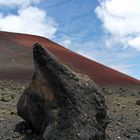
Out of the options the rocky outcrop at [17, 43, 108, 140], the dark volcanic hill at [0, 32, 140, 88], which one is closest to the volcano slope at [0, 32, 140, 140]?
the dark volcanic hill at [0, 32, 140, 88]

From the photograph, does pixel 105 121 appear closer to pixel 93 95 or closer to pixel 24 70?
pixel 93 95

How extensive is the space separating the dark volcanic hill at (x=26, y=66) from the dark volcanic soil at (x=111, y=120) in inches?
268

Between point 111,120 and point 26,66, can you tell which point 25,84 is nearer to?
point 26,66

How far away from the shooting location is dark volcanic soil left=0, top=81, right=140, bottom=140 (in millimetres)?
9148

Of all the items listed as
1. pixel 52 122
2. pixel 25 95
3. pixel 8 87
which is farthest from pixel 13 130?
pixel 8 87

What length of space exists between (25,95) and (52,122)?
1335 millimetres

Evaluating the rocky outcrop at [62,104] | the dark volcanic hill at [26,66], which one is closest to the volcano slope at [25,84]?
the dark volcanic hill at [26,66]

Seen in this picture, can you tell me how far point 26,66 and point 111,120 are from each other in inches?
612

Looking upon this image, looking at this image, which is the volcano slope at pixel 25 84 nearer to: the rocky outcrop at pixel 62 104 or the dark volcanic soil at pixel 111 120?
the dark volcanic soil at pixel 111 120

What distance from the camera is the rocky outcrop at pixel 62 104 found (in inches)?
308

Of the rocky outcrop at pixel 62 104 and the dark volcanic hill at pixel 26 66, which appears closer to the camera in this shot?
the rocky outcrop at pixel 62 104

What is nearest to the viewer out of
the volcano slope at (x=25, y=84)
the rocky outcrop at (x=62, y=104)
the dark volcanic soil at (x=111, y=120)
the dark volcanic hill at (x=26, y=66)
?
the rocky outcrop at (x=62, y=104)

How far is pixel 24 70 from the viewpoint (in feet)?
81.2

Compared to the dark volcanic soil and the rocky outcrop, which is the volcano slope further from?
the rocky outcrop
